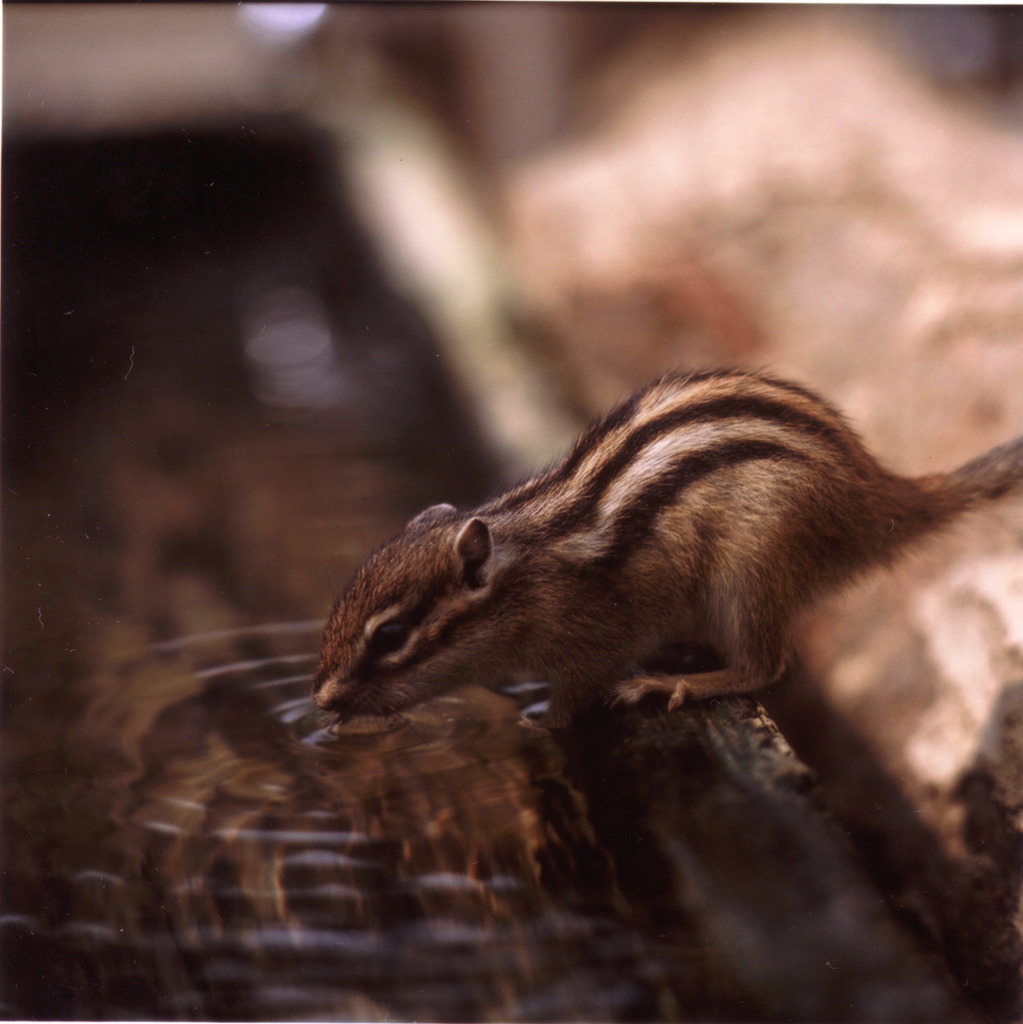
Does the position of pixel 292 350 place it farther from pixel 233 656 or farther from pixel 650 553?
pixel 650 553

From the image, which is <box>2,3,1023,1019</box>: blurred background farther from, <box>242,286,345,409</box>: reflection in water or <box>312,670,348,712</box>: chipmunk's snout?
<box>312,670,348,712</box>: chipmunk's snout

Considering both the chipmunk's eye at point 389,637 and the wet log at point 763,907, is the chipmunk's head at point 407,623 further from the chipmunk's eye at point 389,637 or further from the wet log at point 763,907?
the wet log at point 763,907

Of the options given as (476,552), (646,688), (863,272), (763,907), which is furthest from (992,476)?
(476,552)

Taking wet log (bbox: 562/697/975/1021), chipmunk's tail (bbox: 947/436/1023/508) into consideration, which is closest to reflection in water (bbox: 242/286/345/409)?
wet log (bbox: 562/697/975/1021)

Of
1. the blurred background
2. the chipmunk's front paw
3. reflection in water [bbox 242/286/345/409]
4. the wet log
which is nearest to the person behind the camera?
the wet log

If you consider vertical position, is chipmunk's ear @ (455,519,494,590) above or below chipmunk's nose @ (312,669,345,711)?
above

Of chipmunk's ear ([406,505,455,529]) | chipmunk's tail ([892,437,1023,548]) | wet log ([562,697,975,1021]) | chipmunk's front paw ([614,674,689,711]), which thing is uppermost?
chipmunk's ear ([406,505,455,529])
